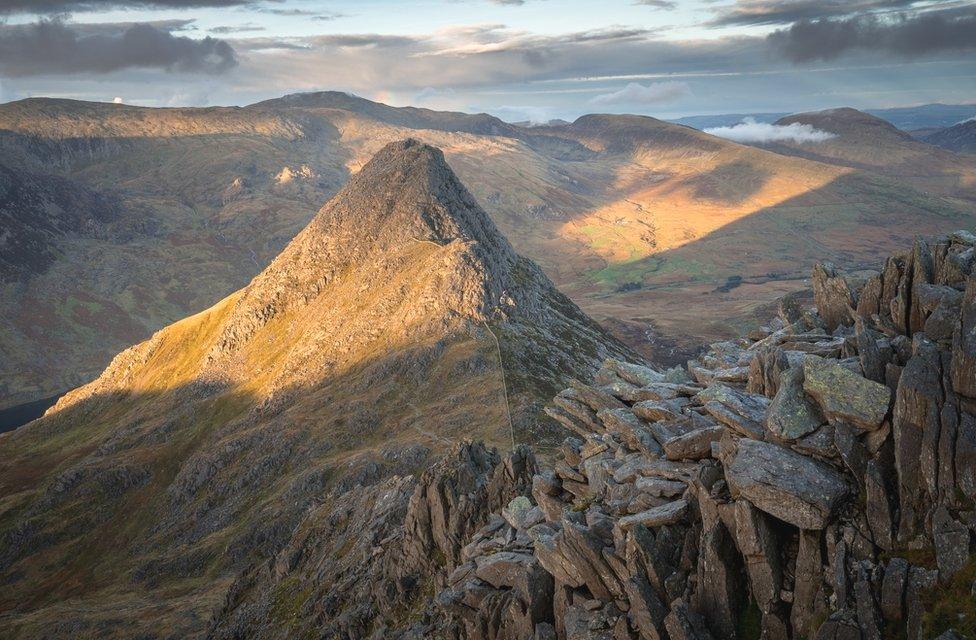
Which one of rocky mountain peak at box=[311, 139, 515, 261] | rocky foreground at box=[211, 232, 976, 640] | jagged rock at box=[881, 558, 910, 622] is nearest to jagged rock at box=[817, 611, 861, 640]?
rocky foreground at box=[211, 232, 976, 640]

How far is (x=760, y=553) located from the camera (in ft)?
95.5

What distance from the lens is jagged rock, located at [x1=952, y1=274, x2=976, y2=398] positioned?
1065 inches

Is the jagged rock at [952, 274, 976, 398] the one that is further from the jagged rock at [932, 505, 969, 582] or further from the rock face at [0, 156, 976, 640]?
the jagged rock at [932, 505, 969, 582]

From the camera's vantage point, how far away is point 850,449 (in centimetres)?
2903

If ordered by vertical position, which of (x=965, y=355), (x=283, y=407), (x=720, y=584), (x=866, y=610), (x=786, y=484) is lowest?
(x=283, y=407)

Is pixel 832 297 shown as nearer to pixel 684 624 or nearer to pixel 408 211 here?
pixel 684 624

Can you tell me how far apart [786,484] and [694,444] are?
625cm

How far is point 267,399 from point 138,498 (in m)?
30.2

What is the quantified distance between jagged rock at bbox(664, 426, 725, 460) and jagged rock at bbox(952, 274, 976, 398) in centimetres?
1012

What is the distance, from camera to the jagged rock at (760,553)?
2892 cm

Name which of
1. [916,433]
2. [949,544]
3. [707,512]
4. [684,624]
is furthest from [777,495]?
[684,624]

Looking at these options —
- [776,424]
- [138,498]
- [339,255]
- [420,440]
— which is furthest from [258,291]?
[776,424]

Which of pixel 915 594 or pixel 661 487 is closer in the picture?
pixel 915 594

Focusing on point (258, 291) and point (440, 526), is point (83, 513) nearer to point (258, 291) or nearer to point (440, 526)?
point (258, 291)
